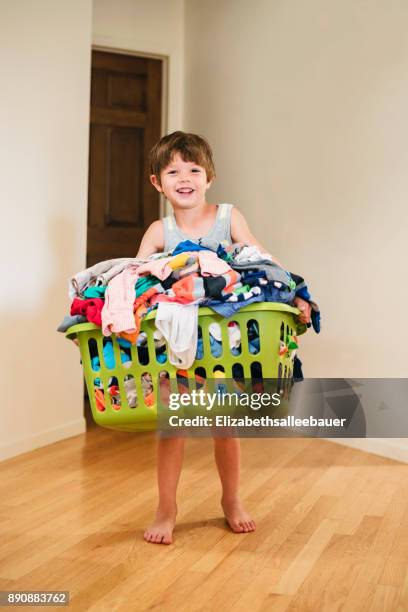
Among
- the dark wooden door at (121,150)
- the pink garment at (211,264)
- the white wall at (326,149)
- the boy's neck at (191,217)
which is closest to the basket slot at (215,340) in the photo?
the pink garment at (211,264)

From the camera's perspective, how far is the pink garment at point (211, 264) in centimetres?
185

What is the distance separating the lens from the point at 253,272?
190 centimetres

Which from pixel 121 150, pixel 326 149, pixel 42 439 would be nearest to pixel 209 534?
pixel 42 439

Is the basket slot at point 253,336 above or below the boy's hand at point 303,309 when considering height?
below

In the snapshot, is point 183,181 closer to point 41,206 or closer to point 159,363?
point 159,363

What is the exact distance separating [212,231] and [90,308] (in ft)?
2.05

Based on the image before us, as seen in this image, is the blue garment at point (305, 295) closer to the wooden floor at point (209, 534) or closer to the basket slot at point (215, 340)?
the basket slot at point (215, 340)

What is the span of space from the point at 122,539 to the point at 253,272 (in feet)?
2.92

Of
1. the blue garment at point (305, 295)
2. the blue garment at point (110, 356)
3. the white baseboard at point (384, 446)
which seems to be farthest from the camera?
the white baseboard at point (384, 446)

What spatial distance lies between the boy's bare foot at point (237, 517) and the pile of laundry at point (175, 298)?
61cm

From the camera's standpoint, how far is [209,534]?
2262 mm

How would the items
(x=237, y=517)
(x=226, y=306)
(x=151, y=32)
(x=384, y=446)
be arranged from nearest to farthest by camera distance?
1. (x=226, y=306)
2. (x=237, y=517)
3. (x=384, y=446)
4. (x=151, y=32)

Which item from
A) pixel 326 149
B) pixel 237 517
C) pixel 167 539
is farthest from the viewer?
pixel 326 149

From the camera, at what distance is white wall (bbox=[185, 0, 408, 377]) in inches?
126
